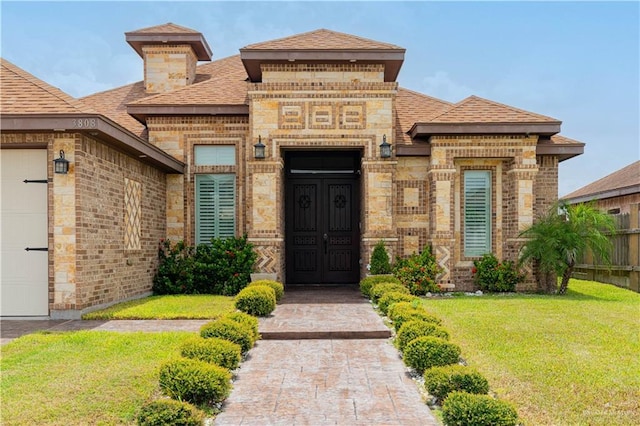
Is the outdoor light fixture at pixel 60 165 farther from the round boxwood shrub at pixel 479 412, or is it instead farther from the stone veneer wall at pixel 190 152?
the round boxwood shrub at pixel 479 412

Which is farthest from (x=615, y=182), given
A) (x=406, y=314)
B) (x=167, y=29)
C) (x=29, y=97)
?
(x=29, y=97)

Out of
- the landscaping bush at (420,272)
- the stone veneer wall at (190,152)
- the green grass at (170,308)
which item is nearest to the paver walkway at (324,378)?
the green grass at (170,308)

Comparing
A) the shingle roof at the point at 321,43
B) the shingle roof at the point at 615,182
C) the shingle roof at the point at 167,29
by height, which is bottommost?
the shingle roof at the point at 615,182

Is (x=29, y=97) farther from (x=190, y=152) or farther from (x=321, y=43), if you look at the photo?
(x=321, y=43)

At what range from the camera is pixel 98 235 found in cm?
974

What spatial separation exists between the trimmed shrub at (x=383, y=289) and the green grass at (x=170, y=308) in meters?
2.67

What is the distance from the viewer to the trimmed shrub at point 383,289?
10430mm

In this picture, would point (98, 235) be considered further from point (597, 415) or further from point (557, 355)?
point (597, 415)

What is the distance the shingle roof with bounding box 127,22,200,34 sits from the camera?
16.7 metres

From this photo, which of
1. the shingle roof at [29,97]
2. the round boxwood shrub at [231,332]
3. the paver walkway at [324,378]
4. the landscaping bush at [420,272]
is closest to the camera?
the paver walkway at [324,378]

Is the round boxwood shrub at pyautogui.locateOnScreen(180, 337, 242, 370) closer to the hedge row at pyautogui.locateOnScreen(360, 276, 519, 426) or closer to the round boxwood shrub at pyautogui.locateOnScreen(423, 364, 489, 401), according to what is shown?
the hedge row at pyautogui.locateOnScreen(360, 276, 519, 426)

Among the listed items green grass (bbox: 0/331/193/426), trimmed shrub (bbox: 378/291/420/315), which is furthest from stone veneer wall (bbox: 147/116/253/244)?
green grass (bbox: 0/331/193/426)

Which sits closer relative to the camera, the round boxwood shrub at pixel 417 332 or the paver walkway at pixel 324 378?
the paver walkway at pixel 324 378

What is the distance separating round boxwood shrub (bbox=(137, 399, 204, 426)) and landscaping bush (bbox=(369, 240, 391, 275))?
329 inches
